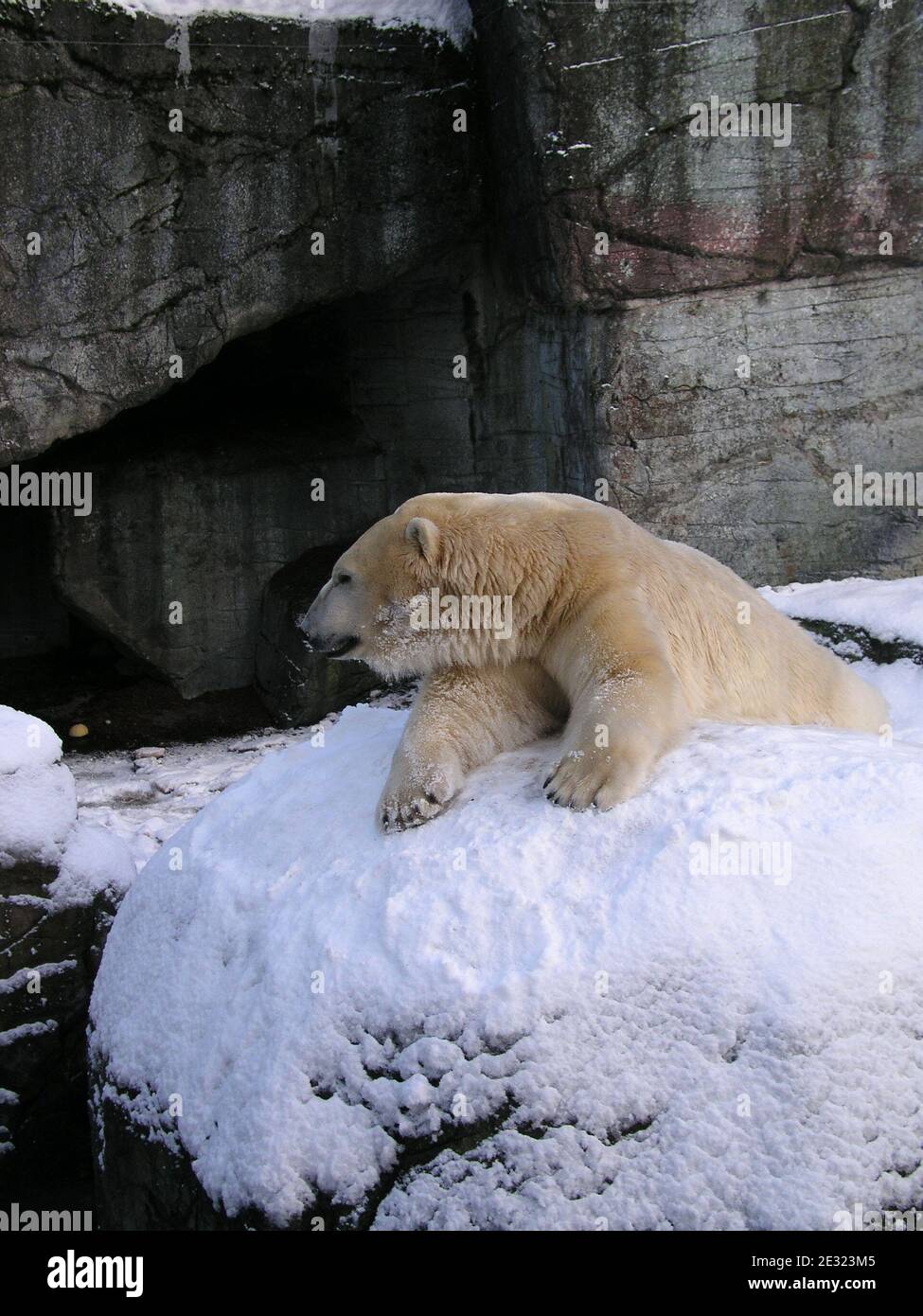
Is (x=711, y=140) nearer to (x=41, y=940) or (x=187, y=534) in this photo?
(x=187, y=534)

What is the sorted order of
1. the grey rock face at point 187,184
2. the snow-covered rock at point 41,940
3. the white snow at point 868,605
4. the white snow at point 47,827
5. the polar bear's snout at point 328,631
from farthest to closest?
the grey rock face at point 187,184 → the white snow at point 868,605 → the white snow at point 47,827 → the snow-covered rock at point 41,940 → the polar bear's snout at point 328,631

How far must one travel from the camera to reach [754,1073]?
7.52 ft

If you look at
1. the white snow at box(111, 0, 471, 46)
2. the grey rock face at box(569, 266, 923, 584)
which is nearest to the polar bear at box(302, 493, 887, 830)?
the grey rock face at box(569, 266, 923, 584)

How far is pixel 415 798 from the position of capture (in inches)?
119

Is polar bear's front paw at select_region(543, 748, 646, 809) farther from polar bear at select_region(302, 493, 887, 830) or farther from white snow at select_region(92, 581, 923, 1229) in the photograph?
polar bear at select_region(302, 493, 887, 830)

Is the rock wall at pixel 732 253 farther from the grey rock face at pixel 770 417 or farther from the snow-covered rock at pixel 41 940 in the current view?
the snow-covered rock at pixel 41 940

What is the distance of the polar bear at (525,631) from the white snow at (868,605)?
75.5 inches

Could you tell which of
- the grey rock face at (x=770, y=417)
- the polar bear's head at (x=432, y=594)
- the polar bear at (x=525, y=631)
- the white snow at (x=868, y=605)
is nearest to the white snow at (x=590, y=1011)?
the polar bear at (x=525, y=631)

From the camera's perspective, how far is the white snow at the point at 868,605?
18.1 ft

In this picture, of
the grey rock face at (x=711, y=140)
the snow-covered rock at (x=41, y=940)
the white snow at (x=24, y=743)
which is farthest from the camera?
the grey rock face at (x=711, y=140)

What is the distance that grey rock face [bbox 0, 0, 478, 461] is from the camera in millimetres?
7562

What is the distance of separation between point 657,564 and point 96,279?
5.58 meters

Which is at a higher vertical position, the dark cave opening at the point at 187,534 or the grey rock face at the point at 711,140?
the grey rock face at the point at 711,140

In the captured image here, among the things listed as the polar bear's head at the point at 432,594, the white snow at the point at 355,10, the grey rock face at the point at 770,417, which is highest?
the white snow at the point at 355,10
